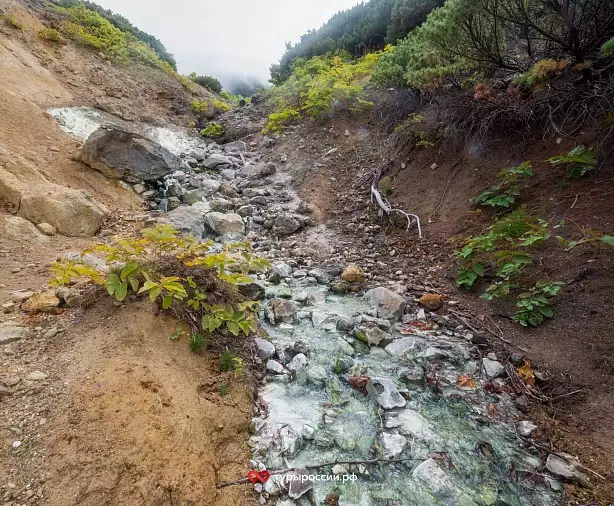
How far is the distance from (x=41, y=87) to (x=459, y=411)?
12778 millimetres

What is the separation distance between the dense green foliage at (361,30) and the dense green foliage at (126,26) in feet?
22.9

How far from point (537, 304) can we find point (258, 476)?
331 centimetres

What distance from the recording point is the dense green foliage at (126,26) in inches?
712

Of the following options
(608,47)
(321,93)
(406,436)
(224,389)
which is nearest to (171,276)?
(224,389)

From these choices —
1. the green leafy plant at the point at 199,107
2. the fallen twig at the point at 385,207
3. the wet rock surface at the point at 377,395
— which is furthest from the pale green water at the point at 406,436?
the green leafy plant at the point at 199,107

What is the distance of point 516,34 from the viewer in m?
5.30

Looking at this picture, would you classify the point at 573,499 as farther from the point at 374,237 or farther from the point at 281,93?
the point at 281,93

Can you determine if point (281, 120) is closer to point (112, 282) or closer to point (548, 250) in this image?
point (548, 250)

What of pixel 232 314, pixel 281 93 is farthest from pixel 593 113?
pixel 281 93

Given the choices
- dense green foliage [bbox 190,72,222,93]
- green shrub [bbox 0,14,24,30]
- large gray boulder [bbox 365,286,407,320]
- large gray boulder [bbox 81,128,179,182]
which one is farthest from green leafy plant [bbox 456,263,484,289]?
dense green foliage [bbox 190,72,222,93]

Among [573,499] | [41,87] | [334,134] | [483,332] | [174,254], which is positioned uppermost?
[41,87]

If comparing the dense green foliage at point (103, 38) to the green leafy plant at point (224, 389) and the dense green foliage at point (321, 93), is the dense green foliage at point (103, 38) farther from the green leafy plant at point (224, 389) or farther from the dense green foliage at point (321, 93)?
the green leafy plant at point (224, 389)

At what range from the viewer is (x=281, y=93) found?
1390 centimetres

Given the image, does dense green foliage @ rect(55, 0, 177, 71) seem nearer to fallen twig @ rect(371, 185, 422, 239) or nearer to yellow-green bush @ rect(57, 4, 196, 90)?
yellow-green bush @ rect(57, 4, 196, 90)
